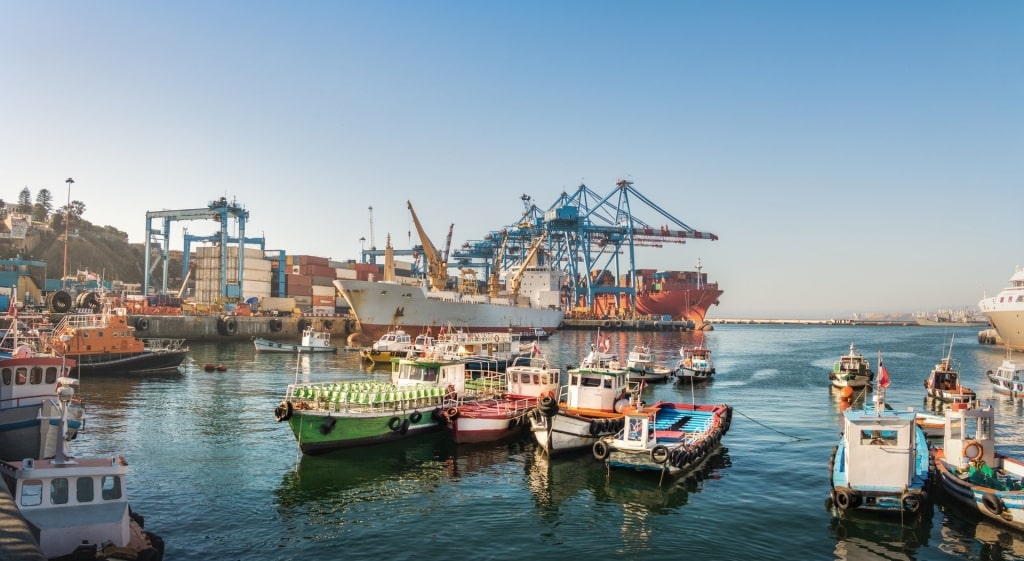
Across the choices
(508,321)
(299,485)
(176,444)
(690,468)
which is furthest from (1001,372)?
(508,321)

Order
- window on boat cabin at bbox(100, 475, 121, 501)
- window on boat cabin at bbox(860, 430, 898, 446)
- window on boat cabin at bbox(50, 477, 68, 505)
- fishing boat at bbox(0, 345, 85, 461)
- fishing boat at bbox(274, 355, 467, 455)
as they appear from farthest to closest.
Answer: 1. fishing boat at bbox(274, 355, 467, 455)
2. fishing boat at bbox(0, 345, 85, 461)
3. window on boat cabin at bbox(860, 430, 898, 446)
4. window on boat cabin at bbox(100, 475, 121, 501)
5. window on boat cabin at bbox(50, 477, 68, 505)

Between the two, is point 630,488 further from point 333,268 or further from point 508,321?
point 333,268

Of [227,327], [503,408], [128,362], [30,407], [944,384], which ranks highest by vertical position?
[227,327]

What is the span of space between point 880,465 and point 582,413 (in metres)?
13.5

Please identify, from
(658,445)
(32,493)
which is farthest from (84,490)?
(658,445)

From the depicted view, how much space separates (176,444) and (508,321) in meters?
90.6

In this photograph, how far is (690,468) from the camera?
85.5 ft

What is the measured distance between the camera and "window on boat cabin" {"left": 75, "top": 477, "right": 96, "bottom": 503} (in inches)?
565

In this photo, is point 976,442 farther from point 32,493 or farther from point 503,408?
→ point 32,493

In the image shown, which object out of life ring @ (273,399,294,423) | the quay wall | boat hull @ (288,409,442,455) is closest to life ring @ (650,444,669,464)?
boat hull @ (288,409,442,455)

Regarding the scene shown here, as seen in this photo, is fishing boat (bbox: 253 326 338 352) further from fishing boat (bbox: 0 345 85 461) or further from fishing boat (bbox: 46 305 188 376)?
fishing boat (bbox: 0 345 85 461)

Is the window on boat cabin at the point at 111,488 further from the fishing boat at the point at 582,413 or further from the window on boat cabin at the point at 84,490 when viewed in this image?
the fishing boat at the point at 582,413

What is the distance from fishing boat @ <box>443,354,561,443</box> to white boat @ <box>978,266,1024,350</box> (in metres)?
91.1

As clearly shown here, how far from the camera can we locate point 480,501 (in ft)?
74.8
